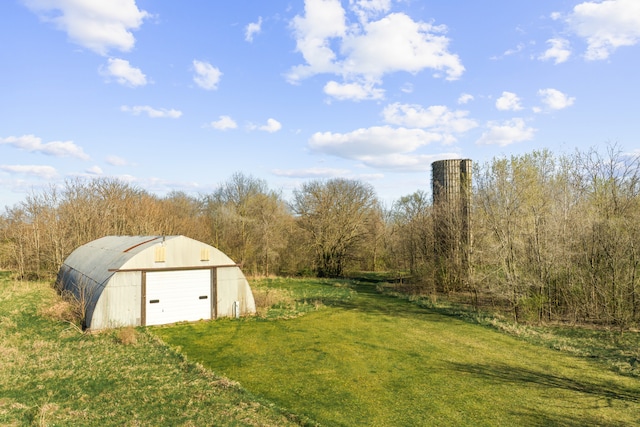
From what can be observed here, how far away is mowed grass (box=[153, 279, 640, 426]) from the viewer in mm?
7879

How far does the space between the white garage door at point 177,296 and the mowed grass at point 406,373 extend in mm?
764

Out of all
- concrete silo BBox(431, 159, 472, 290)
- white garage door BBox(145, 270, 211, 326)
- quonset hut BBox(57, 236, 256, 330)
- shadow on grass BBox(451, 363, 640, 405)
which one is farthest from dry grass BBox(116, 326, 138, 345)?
concrete silo BBox(431, 159, 472, 290)

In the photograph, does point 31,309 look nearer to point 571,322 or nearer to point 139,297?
point 139,297

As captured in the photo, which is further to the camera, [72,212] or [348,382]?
[72,212]

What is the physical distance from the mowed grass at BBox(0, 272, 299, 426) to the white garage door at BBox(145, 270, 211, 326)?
206cm

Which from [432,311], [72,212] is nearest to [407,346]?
[432,311]

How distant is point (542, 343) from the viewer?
13281 millimetres

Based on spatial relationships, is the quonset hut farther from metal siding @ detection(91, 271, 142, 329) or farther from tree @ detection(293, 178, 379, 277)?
tree @ detection(293, 178, 379, 277)

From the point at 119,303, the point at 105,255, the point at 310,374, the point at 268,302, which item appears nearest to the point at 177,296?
the point at 119,303

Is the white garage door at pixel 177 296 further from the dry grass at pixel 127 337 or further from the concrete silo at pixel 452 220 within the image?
the concrete silo at pixel 452 220

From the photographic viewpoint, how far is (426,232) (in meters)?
25.8

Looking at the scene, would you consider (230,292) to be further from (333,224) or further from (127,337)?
(333,224)

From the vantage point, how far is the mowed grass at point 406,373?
7.88 metres

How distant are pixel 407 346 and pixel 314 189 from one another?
2990cm
